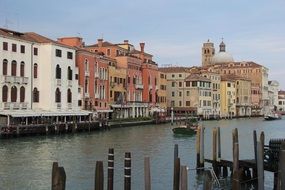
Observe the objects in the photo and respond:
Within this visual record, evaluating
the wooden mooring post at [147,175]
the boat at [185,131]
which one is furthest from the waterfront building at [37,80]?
the wooden mooring post at [147,175]

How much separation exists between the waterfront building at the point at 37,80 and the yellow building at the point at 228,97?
47476 mm

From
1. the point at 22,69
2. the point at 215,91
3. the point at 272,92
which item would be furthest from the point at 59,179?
the point at 272,92

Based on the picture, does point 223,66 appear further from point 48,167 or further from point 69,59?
point 48,167

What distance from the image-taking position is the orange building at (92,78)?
50.8 meters

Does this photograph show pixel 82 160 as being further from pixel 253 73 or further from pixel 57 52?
pixel 253 73

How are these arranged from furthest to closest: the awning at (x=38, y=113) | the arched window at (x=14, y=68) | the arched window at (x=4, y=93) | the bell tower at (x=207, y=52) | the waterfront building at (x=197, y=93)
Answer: the bell tower at (x=207, y=52)
the waterfront building at (x=197, y=93)
the arched window at (x=14, y=68)
the arched window at (x=4, y=93)
the awning at (x=38, y=113)

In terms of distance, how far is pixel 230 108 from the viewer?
9488 cm

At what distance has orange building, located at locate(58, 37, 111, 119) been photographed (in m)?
50.8

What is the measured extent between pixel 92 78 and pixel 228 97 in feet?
149

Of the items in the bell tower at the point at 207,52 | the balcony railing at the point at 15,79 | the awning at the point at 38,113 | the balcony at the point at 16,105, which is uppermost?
the bell tower at the point at 207,52

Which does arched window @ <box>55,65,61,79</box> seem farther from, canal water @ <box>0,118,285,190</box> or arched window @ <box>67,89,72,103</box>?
canal water @ <box>0,118,285,190</box>

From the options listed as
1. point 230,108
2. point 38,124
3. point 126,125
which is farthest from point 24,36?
point 230,108

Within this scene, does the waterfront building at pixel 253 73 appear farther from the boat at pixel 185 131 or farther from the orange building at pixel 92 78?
the boat at pixel 185 131

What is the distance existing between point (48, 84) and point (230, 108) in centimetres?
5600
